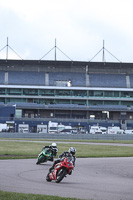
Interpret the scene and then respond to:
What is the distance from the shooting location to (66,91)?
10012 cm

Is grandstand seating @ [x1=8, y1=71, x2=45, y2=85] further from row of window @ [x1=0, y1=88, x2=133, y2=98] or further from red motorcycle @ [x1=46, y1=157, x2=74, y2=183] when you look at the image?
red motorcycle @ [x1=46, y1=157, x2=74, y2=183]

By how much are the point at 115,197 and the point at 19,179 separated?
454 centimetres

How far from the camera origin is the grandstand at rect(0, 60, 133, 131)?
9706cm

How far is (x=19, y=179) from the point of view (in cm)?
1418

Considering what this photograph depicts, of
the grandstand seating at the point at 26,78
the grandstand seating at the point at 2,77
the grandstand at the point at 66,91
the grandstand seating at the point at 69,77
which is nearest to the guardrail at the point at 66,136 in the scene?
the grandstand at the point at 66,91

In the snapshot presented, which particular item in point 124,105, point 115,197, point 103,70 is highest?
point 103,70

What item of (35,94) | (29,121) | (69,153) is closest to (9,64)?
(35,94)

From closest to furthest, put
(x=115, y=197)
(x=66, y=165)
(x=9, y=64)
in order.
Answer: (x=115, y=197) → (x=66, y=165) → (x=9, y=64)

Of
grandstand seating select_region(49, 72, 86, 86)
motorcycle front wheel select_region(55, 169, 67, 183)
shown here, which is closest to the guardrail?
grandstand seating select_region(49, 72, 86, 86)

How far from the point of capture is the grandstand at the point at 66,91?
97.1 meters

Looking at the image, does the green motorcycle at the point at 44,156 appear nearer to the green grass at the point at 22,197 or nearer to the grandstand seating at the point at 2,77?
the green grass at the point at 22,197

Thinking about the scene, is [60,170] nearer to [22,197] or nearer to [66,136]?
[22,197]

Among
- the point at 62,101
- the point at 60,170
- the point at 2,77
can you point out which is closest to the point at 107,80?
the point at 62,101

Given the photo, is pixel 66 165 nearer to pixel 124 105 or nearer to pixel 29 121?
pixel 29 121
